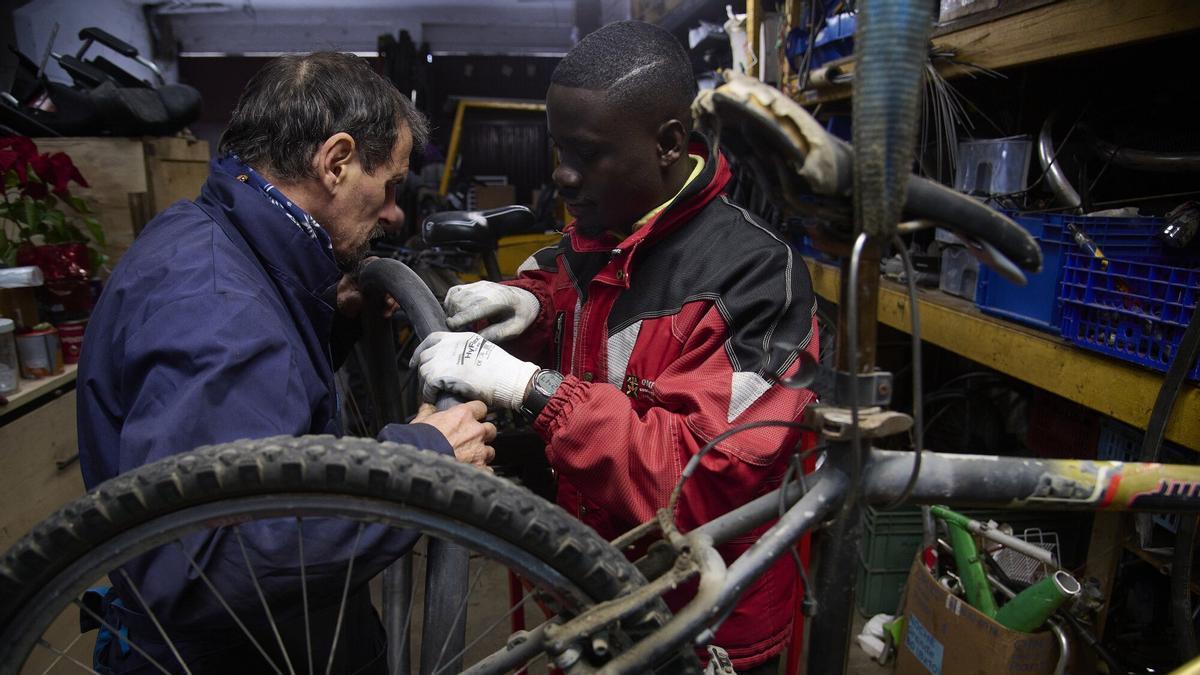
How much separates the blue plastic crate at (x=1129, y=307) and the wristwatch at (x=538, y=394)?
1.19 metres

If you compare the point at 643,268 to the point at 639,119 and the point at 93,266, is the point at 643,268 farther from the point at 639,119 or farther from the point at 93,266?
the point at 93,266

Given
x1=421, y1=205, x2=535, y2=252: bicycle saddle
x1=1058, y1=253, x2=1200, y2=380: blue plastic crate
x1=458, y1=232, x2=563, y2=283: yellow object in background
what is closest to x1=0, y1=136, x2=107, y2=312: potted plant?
x1=421, y1=205, x2=535, y2=252: bicycle saddle

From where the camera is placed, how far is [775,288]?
113cm

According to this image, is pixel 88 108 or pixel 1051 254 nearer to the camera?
pixel 1051 254

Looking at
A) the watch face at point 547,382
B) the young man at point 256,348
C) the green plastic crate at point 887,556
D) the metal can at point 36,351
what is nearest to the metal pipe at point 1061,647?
the green plastic crate at point 887,556

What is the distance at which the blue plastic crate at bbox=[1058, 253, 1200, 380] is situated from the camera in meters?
1.36

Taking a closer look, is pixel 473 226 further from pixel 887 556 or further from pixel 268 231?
pixel 887 556

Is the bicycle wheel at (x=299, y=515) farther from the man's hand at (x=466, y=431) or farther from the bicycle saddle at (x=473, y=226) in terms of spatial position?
the bicycle saddle at (x=473, y=226)

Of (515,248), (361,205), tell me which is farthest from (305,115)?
(515,248)

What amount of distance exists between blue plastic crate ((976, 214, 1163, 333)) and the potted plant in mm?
2589

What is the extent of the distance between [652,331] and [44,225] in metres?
1.97

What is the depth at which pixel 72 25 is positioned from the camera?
6.20 meters

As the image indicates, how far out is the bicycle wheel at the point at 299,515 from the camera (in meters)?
0.69

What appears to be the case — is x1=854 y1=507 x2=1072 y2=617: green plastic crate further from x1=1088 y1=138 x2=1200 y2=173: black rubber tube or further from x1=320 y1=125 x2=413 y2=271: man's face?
x1=320 y1=125 x2=413 y2=271: man's face
